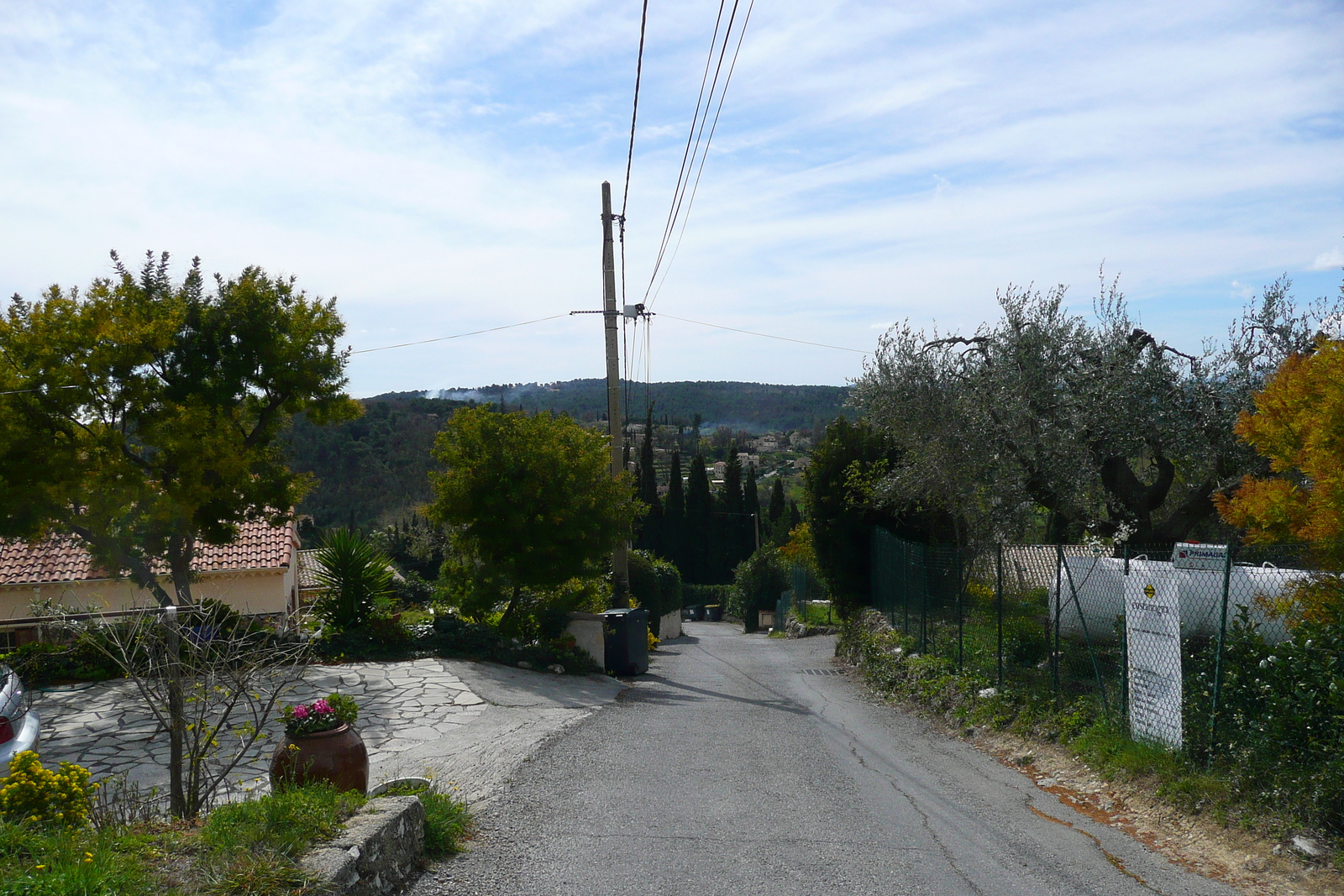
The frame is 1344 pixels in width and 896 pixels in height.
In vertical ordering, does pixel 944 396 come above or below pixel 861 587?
above

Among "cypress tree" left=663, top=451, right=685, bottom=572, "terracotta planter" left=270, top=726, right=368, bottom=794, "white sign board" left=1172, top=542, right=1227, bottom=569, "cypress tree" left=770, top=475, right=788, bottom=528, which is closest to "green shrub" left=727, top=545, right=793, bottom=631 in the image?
"cypress tree" left=663, top=451, right=685, bottom=572

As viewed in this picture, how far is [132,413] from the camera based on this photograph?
12227 millimetres

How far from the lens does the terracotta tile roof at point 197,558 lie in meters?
19.9

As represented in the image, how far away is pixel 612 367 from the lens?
698 inches

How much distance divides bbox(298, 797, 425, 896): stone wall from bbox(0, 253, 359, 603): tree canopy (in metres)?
8.04

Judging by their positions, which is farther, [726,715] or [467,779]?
[726,715]

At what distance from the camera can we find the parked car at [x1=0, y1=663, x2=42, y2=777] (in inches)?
215

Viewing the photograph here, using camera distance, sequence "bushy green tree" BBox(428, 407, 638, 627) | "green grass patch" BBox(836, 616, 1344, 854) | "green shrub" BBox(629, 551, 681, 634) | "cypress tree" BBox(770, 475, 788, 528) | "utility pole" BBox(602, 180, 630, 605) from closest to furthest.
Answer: "green grass patch" BBox(836, 616, 1344, 854)
"bushy green tree" BBox(428, 407, 638, 627)
"utility pole" BBox(602, 180, 630, 605)
"green shrub" BBox(629, 551, 681, 634)
"cypress tree" BBox(770, 475, 788, 528)

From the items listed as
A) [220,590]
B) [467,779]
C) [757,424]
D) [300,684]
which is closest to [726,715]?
[467,779]

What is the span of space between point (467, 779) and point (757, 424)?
139 m

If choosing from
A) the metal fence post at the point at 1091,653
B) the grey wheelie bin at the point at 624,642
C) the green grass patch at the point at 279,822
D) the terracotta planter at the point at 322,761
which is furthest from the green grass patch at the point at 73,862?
the grey wheelie bin at the point at 624,642

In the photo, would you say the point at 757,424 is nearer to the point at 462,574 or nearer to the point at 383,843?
the point at 462,574

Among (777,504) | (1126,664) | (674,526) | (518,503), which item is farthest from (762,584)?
(1126,664)

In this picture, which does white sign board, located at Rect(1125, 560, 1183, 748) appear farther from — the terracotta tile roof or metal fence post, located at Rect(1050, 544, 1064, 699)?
the terracotta tile roof
